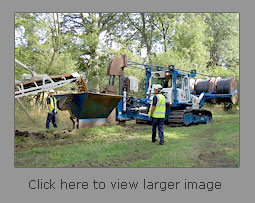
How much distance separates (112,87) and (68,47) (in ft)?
19.8

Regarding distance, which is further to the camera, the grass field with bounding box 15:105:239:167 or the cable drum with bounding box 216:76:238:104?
the cable drum with bounding box 216:76:238:104

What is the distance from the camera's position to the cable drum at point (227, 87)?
1191 cm

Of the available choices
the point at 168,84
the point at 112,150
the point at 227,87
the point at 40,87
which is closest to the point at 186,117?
the point at 168,84

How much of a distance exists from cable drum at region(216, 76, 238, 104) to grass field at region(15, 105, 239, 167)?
4499mm

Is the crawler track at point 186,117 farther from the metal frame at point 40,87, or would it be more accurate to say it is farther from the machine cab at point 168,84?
the metal frame at point 40,87

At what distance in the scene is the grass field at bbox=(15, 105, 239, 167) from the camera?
5203 millimetres

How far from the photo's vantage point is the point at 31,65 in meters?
11.7

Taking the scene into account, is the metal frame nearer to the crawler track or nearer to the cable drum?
the crawler track

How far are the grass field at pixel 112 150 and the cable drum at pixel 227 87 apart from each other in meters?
4.50

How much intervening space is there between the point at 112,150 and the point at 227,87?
25.5 ft

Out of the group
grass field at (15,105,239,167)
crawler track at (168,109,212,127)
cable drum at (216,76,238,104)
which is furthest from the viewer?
cable drum at (216,76,238,104)

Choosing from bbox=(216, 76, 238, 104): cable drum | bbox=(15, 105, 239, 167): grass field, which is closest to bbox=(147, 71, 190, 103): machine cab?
bbox=(216, 76, 238, 104): cable drum

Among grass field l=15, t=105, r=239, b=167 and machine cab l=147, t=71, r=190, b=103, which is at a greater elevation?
machine cab l=147, t=71, r=190, b=103

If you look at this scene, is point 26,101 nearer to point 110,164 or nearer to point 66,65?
point 66,65
